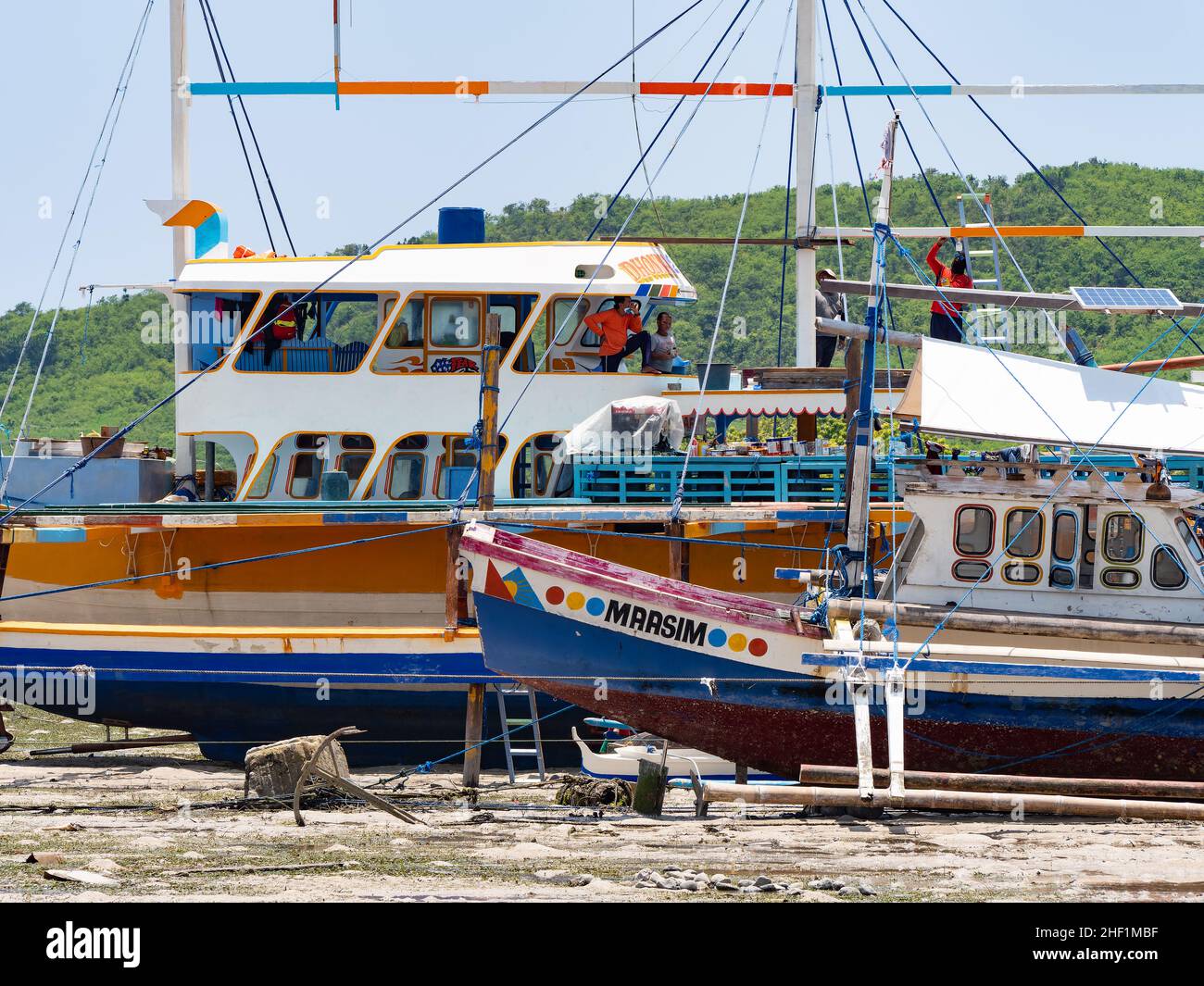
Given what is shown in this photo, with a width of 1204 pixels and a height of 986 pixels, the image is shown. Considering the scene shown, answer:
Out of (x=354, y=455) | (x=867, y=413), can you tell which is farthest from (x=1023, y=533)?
(x=354, y=455)

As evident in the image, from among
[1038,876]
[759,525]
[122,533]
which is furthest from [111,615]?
[1038,876]

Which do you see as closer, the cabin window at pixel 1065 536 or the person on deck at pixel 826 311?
the cabin window at pixel 1065 536

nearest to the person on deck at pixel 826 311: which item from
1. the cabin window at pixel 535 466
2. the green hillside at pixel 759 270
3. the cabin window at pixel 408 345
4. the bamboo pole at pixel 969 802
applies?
the cabin window at pixel 535 466

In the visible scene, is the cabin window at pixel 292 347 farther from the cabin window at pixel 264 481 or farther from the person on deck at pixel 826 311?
the person on deck at pixel 826 311

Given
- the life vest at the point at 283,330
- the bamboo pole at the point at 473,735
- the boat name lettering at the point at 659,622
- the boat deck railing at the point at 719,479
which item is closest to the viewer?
the boat name lettering at the point at 659,622

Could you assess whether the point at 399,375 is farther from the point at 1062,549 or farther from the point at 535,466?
the point at 1062,549

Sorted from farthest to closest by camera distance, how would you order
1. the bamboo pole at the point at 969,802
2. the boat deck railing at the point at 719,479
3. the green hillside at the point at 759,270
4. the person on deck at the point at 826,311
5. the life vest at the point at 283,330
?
A: 1. the green hillside at the point at 759,270
2. the person on deck at the point at 826,311
3. the life vest at the point at 283,330
4. the boat deck railing at the point at 719,479
5. the bamboo pole at the point at 969,802

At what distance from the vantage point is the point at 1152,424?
15.6 m

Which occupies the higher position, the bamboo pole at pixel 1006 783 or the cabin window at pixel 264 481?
the cabin window at pixel 264 481

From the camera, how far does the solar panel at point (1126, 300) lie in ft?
54.0

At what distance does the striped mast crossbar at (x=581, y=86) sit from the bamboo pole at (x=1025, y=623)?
8.76 metres

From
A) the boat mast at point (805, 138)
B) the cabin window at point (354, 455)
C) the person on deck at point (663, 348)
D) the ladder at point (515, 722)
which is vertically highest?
the boat mast at point (805, 138)

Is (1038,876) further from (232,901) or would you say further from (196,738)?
(196,738)
